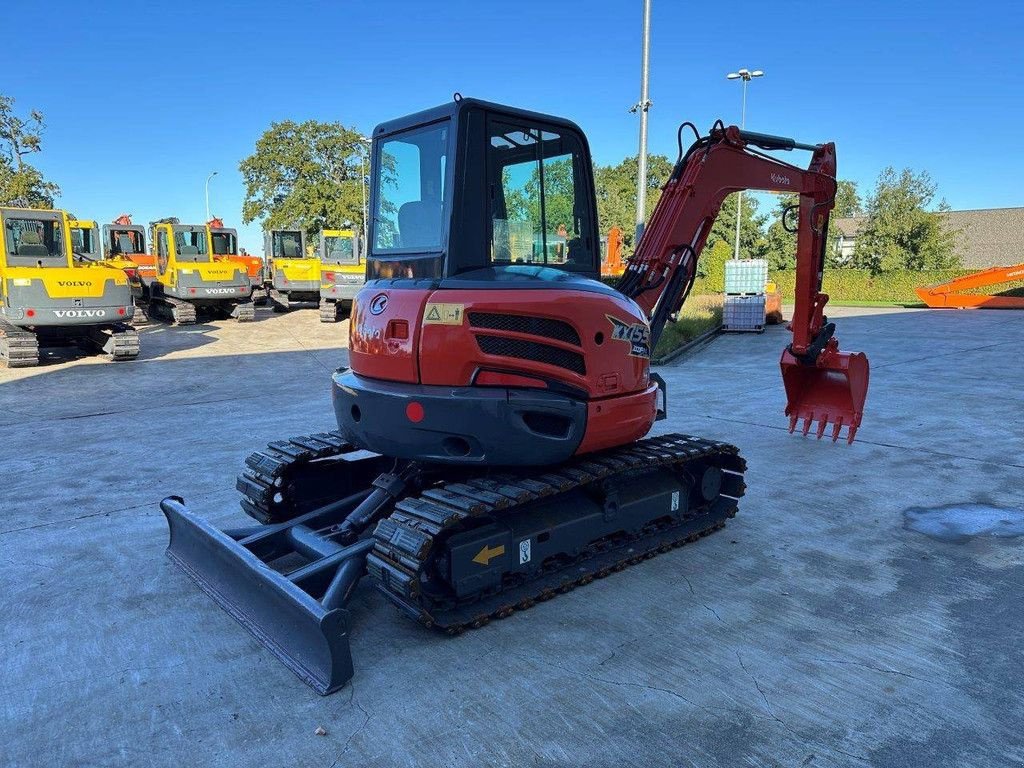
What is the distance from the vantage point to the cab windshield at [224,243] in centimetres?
2327

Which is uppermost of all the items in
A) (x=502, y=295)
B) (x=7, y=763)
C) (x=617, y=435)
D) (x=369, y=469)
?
(x=502, y=295)

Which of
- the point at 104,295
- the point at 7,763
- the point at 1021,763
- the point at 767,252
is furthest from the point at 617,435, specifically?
the point at 767,252

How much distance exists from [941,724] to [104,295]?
1461cm

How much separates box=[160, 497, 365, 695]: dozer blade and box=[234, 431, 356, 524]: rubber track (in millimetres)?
390

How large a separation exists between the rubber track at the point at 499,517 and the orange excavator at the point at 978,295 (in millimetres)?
24753

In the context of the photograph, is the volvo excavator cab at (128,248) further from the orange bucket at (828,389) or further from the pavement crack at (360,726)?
the pavement crack at (360,726)

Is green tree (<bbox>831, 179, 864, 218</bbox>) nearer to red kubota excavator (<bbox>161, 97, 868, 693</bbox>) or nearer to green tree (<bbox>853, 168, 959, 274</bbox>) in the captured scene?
green tree (<bbox>853, 168, 959, 274</bbox>)

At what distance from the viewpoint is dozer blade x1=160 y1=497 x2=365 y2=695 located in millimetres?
3385

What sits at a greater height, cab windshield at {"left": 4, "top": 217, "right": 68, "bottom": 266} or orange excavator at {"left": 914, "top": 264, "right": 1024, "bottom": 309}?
cab windshield at {"left": 4, "top": 217, "right": 68, "bottom": 266}

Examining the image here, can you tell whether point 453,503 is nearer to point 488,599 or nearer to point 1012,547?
point 488,599

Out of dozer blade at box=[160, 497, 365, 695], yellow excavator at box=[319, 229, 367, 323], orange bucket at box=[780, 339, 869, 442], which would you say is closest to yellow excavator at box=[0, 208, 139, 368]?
yellow excavator at box=[319, 229, 367, 323]

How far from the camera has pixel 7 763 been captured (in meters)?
2.92

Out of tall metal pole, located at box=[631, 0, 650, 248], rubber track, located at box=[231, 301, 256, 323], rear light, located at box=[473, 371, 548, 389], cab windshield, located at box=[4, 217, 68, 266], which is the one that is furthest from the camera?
rubber track, located at box=[231, 301, 256, 323]

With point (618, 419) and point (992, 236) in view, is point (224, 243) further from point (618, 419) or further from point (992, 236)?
point (992, 236)
